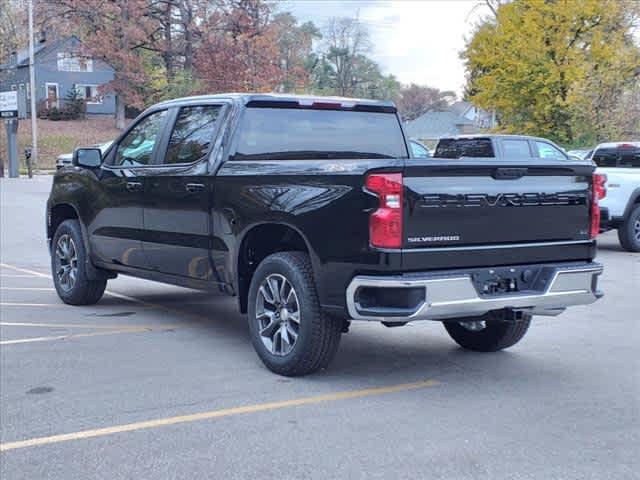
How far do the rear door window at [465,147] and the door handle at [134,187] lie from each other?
9092 mm

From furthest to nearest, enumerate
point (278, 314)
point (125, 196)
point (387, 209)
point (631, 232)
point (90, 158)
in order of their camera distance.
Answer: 1. point (631, 232)
2. point (90, 158)
3. point (125, 196)
4. point (278, 314)
5. point (387, 209)

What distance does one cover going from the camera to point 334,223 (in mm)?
5395

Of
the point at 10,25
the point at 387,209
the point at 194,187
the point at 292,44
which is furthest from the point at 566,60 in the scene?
the point at 292,44

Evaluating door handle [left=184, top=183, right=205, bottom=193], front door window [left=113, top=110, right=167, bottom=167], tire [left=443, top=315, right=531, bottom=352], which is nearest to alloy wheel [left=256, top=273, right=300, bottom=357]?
door handle [left=184, top=183, right=205, bottom=193]

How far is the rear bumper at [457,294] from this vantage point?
512cm

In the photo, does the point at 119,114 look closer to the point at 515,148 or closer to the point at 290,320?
the point at 515,148

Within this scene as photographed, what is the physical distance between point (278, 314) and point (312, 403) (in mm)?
823

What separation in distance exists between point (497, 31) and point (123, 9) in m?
28.5

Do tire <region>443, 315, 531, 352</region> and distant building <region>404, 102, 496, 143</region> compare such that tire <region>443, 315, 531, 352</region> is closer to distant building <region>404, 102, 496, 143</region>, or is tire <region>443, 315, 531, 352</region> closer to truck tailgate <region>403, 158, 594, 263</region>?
truck tailgate <region>403, 158, 594, 263</region>

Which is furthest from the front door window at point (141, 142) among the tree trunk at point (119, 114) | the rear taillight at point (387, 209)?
the tree trunk at point (119, 114)

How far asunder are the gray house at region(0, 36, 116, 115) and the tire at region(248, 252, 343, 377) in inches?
2143

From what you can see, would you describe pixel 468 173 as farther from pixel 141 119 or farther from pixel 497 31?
pixel 497 31

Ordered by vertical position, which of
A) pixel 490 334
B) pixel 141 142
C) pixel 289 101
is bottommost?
pixel 490 334

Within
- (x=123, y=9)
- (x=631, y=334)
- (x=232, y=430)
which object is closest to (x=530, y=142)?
(x=631, y=334)
